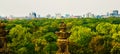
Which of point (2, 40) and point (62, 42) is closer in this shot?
point (2, 40)

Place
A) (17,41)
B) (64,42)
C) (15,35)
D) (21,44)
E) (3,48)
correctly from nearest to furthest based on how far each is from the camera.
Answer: (3,48)
(64,42)
(21,44)
(17,41)
(15,35)

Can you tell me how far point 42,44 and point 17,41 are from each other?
11.4ft

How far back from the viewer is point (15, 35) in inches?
2297

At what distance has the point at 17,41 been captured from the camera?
5203 centimetres

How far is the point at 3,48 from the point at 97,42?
37.2 metres

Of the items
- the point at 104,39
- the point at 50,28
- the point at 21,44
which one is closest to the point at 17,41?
the point at 21,44

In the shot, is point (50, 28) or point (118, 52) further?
point (50, 28)

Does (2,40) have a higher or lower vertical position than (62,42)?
higher

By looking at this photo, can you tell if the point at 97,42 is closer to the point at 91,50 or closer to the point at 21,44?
the point at 91,50

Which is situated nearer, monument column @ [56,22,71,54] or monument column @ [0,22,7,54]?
monument column @ [0,22,7,54]

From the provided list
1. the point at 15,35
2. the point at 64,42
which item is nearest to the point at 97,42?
the point at 15,35

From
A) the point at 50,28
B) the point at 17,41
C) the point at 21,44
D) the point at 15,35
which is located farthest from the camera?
the point at 50,28

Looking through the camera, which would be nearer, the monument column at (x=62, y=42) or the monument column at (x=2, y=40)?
the monument column at (x=2, y=40)

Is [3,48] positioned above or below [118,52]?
above
